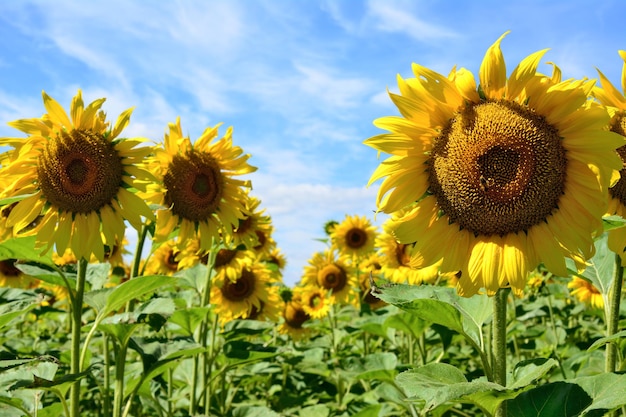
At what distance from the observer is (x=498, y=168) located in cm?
232

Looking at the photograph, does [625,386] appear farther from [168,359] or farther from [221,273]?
[221,273]

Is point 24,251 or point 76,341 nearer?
point 76,341

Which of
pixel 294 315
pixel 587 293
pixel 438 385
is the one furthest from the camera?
pixel 294 315

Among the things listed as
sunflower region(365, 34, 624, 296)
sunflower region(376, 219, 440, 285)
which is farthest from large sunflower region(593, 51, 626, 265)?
sunflower region(376, 219, 440, 285)

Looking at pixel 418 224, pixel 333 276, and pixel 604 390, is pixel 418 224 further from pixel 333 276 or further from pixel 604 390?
pixel 333 276

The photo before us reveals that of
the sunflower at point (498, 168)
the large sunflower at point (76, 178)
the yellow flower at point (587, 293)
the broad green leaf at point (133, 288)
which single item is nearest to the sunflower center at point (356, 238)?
the yellow flower at point (587, 293)

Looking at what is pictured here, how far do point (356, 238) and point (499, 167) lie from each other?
668 cm

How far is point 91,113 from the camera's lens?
11.0ft

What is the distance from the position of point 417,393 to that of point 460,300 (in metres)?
0.80

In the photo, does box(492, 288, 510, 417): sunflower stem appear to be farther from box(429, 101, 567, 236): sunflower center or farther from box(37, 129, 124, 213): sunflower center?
box(37, 129, 124, 213): sunflower center

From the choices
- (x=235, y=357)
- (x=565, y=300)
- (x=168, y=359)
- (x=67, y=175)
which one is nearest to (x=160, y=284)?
(x=168, y=359)

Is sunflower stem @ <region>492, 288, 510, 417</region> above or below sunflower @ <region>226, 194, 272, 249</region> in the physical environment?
below

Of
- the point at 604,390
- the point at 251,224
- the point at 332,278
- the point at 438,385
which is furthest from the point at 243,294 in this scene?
the point at 604,390

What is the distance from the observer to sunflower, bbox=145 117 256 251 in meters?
4.24
